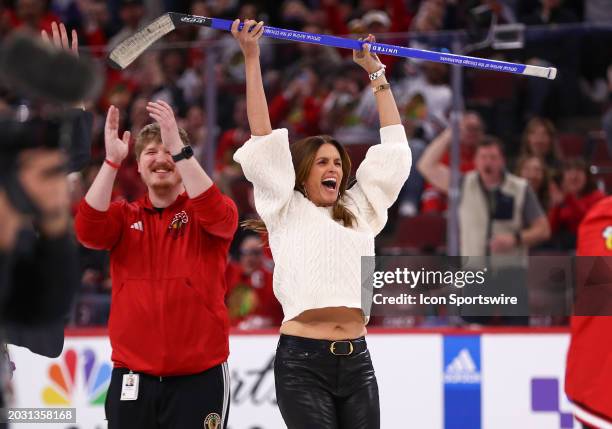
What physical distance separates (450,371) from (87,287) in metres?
2.40

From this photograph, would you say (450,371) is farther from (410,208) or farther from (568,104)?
(568,104)

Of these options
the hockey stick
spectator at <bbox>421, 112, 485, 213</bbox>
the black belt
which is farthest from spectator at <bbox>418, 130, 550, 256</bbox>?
the black belt

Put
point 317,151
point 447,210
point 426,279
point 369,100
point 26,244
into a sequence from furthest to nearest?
point 369,100
point 447,210
point 426,279
point 317,151
point 26,244

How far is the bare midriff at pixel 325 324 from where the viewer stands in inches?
172

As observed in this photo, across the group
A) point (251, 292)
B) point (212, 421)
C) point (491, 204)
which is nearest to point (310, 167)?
point (212, 421)

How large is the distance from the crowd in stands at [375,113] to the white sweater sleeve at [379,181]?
6.96 feet

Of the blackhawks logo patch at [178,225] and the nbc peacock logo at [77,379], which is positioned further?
the nbc peacock logo at [77,379]

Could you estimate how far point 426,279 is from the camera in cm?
572

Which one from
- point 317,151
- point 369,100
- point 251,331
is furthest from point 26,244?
point 369,100

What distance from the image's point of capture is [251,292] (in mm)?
7215

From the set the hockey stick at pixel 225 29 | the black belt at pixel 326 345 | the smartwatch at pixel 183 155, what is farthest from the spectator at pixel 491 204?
the smartwatch at pixel 183 155

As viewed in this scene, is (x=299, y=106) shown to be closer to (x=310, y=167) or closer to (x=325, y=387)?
(x=310, y=167)

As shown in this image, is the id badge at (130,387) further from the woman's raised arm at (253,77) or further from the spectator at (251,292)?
the spectator at (251,292)

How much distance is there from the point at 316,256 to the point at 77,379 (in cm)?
287
